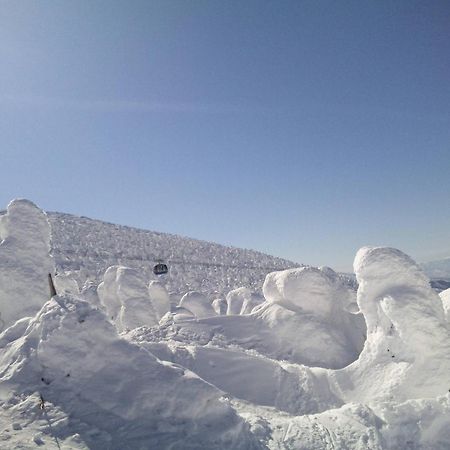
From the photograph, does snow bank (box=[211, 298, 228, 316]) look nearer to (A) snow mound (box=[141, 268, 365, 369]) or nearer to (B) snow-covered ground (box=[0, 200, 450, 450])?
(A) snow mound (box=[141, 268, 365, 369])

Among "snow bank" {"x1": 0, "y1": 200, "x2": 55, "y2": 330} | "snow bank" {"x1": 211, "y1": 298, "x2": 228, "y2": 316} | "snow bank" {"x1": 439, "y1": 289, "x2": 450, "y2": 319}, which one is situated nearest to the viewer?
"snow bank" {"x1": 439, "y1": 289, "x2": 450, "y2": 319}

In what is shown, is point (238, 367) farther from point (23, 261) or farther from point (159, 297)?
point (159, 297)

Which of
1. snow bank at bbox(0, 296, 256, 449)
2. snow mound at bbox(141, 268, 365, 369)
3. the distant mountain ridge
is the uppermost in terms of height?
the distant mountain ridge

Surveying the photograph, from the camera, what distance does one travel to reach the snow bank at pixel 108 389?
259 inches

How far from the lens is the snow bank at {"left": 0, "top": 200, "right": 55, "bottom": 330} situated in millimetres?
16953

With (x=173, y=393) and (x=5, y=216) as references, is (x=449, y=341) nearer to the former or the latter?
(x=173, y=393)

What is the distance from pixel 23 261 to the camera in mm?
17625

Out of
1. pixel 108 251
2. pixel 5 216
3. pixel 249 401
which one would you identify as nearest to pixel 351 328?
pixel 249 401

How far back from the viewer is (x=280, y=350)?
17.8 metres

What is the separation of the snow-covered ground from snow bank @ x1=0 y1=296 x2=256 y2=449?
21mm

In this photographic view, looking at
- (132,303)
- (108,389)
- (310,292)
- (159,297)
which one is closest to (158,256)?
(159,297)

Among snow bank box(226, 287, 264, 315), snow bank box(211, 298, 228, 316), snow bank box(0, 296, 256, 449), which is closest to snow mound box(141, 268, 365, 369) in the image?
snow bank box(0, 296, 256, 449)

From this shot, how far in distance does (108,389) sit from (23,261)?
41.0 feet

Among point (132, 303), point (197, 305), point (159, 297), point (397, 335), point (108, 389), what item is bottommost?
point (108, 389)
